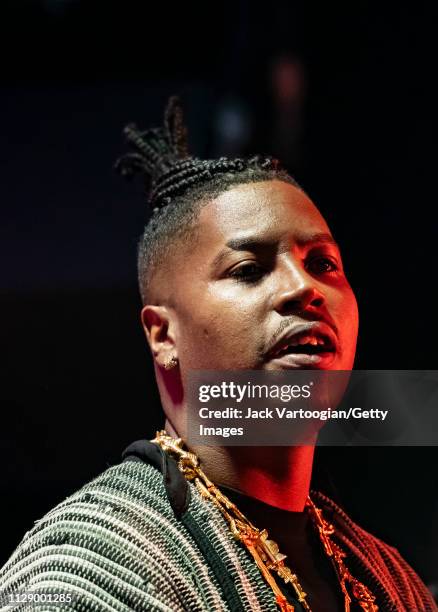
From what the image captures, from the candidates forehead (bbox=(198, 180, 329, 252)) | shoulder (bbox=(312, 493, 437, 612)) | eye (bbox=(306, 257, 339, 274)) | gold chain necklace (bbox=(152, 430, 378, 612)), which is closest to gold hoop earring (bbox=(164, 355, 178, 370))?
gold chain necklace (bbox=(152, 430, 378, 612))

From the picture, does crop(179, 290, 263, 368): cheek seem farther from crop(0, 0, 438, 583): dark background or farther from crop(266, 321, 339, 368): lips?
crop(0, 0, 438, 583): dark background

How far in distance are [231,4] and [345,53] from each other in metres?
0.40

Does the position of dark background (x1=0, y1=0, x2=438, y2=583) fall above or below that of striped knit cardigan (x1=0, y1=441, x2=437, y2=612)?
above

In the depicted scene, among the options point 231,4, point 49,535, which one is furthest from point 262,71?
point 49,535

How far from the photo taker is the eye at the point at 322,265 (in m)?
1.90

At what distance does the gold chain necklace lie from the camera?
5.69ft

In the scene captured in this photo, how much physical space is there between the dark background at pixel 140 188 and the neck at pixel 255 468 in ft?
0.90

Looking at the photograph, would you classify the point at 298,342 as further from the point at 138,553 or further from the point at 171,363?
the point at 138,553

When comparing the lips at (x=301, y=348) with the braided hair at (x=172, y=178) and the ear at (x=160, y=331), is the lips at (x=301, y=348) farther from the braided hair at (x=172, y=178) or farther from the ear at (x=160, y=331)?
the braided hair at (x=172, y=178)

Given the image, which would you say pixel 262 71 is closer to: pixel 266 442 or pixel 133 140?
pixel 133 140

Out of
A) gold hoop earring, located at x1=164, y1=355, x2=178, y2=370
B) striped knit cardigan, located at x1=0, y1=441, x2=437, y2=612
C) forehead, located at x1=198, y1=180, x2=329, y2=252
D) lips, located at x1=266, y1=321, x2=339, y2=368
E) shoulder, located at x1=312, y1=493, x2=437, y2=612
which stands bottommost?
shoulder, located at x1=312, y1=493, x2=437, y2=612

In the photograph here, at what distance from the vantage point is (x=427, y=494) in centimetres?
Answer: 236

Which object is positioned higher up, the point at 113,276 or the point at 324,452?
the point at 113,276

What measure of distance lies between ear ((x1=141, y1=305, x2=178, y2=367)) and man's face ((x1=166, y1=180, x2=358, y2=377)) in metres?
0.03
